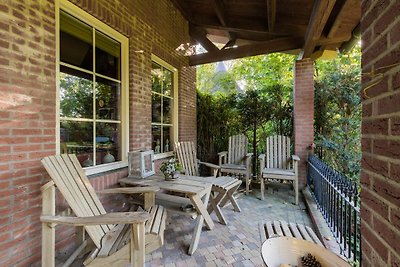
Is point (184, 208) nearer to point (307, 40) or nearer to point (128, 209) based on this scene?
point (128, 209)

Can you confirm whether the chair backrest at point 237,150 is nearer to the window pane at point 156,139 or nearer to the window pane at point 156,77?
the window pane at point 156,139

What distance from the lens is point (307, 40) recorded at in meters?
3.28

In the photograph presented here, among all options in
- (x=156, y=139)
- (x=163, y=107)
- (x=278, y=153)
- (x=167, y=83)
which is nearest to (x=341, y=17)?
(x=278, y=153)

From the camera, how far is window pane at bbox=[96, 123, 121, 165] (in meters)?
2.49

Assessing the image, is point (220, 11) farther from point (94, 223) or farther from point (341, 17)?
point (94, 223)

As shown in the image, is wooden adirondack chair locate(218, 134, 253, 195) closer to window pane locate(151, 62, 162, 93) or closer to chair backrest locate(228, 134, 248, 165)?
chair backrest locate(228, 134, 248, 165)

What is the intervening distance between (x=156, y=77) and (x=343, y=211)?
9.87 ft

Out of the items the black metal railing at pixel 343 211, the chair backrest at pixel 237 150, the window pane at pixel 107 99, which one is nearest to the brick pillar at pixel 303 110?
the chair backrest at pixel 237 150

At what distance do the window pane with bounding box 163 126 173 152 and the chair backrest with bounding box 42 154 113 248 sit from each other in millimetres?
2043

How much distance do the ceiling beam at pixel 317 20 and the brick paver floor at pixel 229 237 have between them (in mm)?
2454

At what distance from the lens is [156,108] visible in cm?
365

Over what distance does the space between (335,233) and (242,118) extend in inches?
126

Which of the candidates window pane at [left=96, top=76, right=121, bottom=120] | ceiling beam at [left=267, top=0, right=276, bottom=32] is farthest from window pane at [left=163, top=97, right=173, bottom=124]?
ceiling beam at [left=267, top=0, right=276, bottom=32]

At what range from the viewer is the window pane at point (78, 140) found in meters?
2.09
